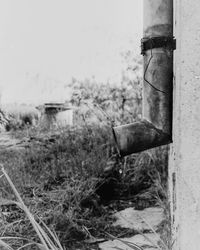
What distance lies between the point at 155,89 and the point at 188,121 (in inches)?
8.1

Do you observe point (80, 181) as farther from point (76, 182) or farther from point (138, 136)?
point (138, 136)

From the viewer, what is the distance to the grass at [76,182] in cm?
306

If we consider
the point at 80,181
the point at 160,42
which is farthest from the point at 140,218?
the point at 160,42

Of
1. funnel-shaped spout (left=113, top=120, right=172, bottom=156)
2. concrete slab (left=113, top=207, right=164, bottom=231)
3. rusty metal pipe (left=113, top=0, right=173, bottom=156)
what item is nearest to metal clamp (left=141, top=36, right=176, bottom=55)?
rusty metal pipe (left=113, top=0, right=173, bottom=156)

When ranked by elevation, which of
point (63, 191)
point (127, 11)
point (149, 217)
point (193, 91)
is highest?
point (127, 11)

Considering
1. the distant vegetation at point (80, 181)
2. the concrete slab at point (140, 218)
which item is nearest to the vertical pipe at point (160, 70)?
the distant vegetation at point (80, 181)

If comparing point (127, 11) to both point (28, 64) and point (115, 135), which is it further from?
point (115, 135)

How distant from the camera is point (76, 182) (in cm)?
344

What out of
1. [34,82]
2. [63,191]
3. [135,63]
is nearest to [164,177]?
[63,191]

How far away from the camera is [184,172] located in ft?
4.43

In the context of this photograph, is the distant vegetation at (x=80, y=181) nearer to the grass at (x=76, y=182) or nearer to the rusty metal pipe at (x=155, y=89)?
the grass at (x=76, y=182)

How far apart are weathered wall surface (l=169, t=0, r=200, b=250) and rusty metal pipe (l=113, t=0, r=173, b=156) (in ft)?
0.18

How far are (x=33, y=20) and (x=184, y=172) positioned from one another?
21467 mm

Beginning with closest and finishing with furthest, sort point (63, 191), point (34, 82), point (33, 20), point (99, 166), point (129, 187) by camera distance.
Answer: point (63, 191), point (99, 166), point (129, 187), point (34, 82), point (33, 20)
